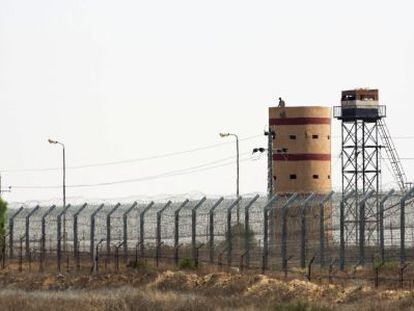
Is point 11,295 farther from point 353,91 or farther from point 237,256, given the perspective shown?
point 353,91

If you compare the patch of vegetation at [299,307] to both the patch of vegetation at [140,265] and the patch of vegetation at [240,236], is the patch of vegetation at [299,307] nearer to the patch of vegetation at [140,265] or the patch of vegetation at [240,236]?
the patch of vegetation at [140,265]

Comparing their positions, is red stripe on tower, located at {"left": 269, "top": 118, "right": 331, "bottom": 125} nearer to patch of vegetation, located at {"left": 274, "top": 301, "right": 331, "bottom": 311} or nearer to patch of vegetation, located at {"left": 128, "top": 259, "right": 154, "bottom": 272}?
patch of vegetation, located at {"left": 128, "top": 259, "right": 154, "bottom": 272}

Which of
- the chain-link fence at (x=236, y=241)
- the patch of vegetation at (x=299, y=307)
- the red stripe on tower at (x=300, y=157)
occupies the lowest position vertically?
the patch of vegetation at (x=299, y=307)

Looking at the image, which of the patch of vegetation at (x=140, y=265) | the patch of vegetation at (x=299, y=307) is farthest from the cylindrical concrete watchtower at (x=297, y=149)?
the patch of vegetation at (x=299, y=307)

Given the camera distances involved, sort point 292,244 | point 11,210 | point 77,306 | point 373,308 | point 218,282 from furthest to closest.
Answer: point 11,210 → point 292,244 → point 218,282 → point 77,306 → point 373,308

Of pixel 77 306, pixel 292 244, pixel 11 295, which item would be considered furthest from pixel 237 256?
pixel 77 306

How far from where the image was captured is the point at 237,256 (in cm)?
7619

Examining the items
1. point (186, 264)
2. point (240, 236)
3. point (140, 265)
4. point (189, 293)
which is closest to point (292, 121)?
point (240, 236)

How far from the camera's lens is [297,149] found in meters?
103

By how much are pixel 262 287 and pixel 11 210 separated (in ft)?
125

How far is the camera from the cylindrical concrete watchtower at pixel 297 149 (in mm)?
102500

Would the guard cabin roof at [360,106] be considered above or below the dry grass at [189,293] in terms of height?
above

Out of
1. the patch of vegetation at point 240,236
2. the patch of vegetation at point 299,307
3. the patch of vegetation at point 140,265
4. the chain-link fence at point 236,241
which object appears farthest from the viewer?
the patch of vegetation at point 240,236

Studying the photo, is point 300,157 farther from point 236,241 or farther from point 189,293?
point 189,293
